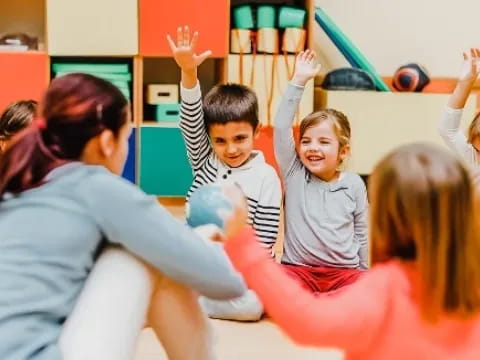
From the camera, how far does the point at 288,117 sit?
79.0 inches

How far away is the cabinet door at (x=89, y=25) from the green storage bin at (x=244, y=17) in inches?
15.4

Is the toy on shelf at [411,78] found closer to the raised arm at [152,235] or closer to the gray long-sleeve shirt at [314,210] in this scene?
the gray long-sleeve shirt at [314,210]

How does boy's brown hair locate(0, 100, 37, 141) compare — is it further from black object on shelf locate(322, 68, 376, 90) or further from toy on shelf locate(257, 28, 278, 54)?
black object on shelf locate(322, 68, 376, 90)

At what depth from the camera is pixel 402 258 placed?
1.01 m

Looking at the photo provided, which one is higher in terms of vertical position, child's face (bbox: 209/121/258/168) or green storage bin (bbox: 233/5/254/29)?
green storage bin (bbox: 233/5/254/29)

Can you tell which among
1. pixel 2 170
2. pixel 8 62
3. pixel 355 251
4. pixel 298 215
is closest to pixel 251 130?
pixel 298 215

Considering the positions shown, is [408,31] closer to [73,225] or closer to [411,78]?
[411,78]

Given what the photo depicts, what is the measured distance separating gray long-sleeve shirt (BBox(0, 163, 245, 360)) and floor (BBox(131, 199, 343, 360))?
0.48 meters

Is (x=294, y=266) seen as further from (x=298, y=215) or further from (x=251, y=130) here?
(x=251, y=130)

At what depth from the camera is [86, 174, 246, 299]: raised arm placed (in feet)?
3.69

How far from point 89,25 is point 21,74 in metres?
0.31

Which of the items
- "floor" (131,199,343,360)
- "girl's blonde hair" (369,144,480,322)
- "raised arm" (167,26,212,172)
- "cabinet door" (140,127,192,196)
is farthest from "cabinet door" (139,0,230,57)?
"girl's blonde hair" (369,144,480,322)

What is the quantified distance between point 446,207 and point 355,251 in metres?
1.10

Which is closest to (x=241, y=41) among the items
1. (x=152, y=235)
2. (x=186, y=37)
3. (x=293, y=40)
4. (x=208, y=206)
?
(x=293, y=40)
